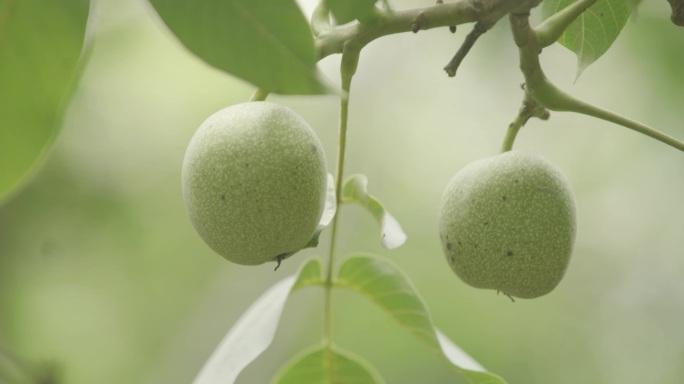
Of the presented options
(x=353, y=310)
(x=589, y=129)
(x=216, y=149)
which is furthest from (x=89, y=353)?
(x=216, y=149)

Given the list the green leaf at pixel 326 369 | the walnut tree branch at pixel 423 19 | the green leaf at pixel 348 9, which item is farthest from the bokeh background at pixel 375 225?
the green leaf at pixel 348 9

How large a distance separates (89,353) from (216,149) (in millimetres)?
3575

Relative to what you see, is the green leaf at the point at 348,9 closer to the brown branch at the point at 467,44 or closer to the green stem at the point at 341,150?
the green stem at the point at 341,150

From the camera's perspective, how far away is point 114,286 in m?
4.39

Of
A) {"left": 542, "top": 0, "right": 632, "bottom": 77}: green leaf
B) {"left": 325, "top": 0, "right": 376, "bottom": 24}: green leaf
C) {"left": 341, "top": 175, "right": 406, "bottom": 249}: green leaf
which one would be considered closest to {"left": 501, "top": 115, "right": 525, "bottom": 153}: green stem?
{"left": 542, "top": 0, "right": 632, "bottom": 77}: green leaf

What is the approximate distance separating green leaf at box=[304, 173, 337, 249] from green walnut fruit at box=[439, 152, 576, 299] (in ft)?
0.60

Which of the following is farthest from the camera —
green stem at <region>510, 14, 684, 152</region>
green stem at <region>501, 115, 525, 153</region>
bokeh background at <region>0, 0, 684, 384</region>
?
bokeh background at <region>0, 0, 684, 384</region>

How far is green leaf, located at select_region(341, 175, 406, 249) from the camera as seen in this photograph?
125 cm

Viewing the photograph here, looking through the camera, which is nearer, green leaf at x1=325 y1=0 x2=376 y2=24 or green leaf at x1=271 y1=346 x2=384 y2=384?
green leaf at x1=325 y1=0 x2=376 y2=24

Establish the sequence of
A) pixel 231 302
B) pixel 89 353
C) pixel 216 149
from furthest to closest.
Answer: pixel 89 353, pixel 231 302, pixel 216 149

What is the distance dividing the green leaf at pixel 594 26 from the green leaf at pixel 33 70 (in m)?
0.76

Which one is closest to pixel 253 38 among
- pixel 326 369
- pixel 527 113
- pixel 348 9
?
pixel 348 9

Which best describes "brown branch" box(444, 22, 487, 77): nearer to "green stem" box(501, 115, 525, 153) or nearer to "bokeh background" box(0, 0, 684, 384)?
"green stem" box(501, 115, 525, 153)

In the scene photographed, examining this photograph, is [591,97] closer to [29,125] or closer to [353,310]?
[353,310]
